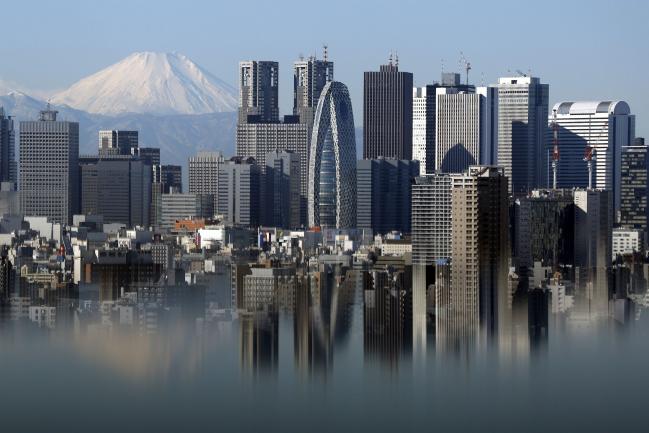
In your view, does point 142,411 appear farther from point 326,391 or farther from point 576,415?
point 576,415

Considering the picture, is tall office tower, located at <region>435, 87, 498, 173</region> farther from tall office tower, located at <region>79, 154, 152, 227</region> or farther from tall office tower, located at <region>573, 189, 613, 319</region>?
tall office tower, located at <region>573, 189, 613, 319</region>

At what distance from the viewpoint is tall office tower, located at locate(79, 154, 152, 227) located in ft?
123

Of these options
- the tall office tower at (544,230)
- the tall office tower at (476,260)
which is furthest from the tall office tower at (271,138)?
the tall office tower at (476,260)

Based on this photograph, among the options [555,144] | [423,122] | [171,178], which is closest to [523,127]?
[555,144]

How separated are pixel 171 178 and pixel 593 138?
8.90 m

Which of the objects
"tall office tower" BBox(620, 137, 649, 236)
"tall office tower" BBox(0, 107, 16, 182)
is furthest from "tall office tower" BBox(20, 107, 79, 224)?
"tall office tower" BBox(620, 137, 649, 236)

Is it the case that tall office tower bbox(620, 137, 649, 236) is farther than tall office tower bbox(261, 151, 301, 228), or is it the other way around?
tall office tower bbox(261, 151, 301, 228)

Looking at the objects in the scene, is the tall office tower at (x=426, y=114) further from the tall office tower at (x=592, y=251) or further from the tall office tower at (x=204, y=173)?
the tall office tower at (x=592, y=251)

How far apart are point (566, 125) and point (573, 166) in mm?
918

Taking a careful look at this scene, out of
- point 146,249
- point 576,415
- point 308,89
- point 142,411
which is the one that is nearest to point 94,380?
point 142,411

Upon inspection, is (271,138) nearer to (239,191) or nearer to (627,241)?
(239,191)

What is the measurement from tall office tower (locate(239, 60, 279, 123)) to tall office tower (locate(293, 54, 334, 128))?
0.71 metres

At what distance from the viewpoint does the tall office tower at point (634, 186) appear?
32.2 m

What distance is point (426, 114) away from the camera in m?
39.9
